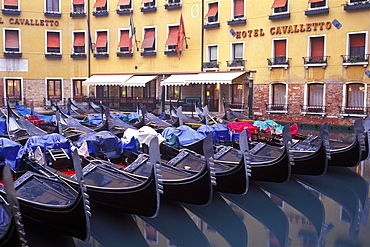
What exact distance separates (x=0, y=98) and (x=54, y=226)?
43.8ft

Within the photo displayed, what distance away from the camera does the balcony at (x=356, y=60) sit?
11.6 m

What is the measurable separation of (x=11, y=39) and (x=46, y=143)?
11.3 meters

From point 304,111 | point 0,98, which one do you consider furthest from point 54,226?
point 0,98

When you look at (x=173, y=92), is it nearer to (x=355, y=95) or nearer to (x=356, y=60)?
(x=355, y=95)

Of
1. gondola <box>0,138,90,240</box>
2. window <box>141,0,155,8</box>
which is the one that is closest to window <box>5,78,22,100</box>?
window <box>141,0,155,8</box>

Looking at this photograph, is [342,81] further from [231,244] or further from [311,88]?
[231,244]

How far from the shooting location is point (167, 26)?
15.4m

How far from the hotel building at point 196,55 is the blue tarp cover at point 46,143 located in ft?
24.5

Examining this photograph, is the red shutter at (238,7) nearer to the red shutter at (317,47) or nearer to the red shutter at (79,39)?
the red shutter at (317,47)

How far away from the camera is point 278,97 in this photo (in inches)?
530

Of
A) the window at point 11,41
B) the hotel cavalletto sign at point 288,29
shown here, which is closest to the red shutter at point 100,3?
the window at point 11,41

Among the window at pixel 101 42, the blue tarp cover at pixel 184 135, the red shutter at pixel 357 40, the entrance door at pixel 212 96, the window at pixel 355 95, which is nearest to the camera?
the blue tarp cover at pixel 184 135

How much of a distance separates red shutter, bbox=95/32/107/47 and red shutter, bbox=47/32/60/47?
5.36ft

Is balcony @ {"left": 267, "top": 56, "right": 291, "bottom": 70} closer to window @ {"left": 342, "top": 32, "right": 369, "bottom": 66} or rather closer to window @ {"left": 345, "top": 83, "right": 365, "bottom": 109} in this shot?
window @ {"left": 342, "top": 32, "right": 369, "bottom": 66}
